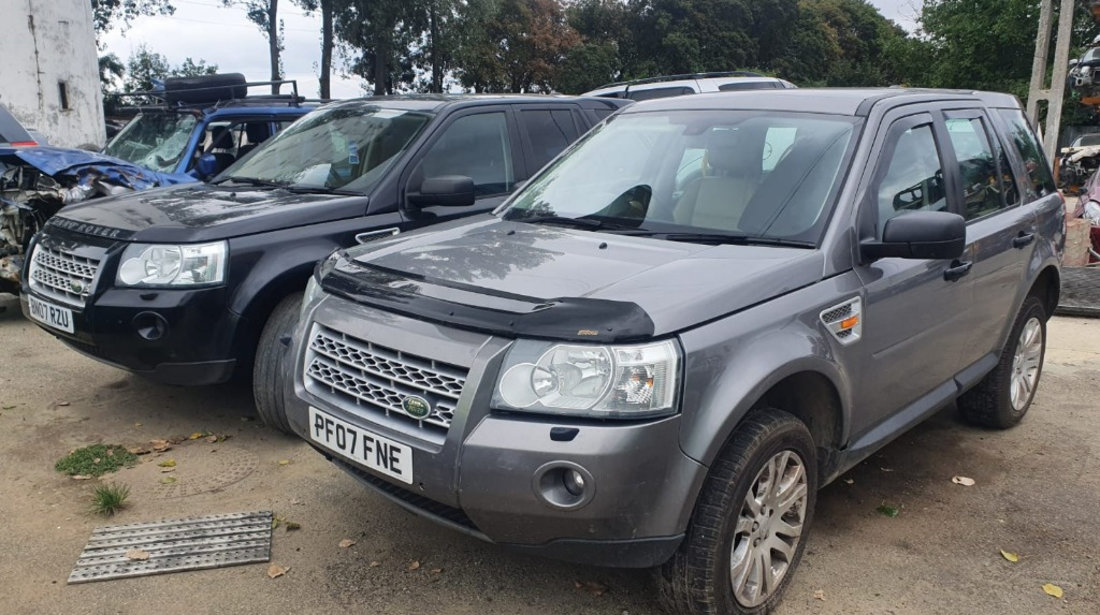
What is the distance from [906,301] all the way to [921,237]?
406 mm

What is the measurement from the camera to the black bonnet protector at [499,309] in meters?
2.50

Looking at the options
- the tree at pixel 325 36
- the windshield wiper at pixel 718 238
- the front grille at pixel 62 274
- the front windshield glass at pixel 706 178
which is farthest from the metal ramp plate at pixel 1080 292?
the tree at pixel 325 36

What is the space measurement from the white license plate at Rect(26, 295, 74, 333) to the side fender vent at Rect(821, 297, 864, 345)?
3.67 metres

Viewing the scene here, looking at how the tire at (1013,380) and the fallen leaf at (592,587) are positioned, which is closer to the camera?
the fallen leaf at (592,587)

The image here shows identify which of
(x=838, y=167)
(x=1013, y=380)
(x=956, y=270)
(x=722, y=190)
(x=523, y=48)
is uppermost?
(x=523, y=48)

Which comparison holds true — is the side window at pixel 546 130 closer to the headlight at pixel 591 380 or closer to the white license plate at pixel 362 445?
the white license plate at pixel 362 445

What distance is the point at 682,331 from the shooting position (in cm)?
256

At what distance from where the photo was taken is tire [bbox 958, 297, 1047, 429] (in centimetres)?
463

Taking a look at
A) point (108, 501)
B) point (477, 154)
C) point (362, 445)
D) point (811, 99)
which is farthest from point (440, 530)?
point (477, 154)

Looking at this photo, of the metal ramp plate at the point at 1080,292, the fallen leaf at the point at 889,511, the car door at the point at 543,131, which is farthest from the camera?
the metal ramp plate at the point at 1080,292

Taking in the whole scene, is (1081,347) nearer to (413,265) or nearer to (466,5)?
(413,265)

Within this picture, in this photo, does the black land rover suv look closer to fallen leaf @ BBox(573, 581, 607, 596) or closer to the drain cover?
the drain cover

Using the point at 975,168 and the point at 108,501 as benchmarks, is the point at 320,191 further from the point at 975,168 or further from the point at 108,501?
the point at 975,168

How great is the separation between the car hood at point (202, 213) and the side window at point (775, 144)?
230 cm
